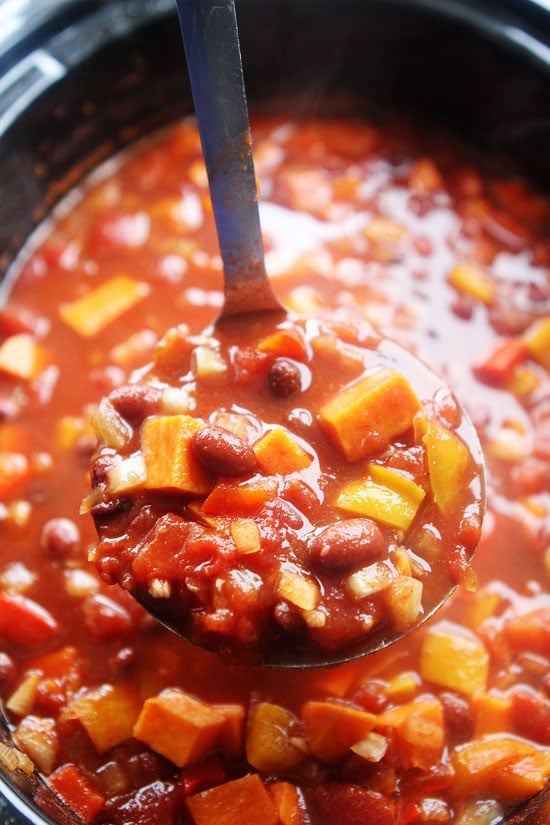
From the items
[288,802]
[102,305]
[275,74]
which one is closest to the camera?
[288,802]

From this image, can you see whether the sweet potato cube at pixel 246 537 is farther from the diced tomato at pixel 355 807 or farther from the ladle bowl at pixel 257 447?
the diced tomato at pixel 355 807

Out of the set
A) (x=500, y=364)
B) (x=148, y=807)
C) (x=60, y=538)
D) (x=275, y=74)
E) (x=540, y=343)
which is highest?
(x=275, y=74)

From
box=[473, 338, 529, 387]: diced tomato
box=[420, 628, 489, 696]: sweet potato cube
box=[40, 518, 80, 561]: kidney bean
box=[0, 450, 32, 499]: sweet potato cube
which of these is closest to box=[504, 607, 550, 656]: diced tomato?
box=[420, 628, 489, 696]: sweet potato cube

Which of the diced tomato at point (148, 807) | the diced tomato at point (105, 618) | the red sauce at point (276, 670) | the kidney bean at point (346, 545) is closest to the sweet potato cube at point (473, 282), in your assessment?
the red sauce at point (276, 670)

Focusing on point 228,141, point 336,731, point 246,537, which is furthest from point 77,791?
point 228,141

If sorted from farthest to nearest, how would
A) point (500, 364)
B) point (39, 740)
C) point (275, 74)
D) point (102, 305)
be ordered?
point (275, 74) → point (102, 305) → point (500, 364) → point (39, 740)

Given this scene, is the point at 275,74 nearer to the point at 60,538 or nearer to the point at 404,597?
the point at 60,538
